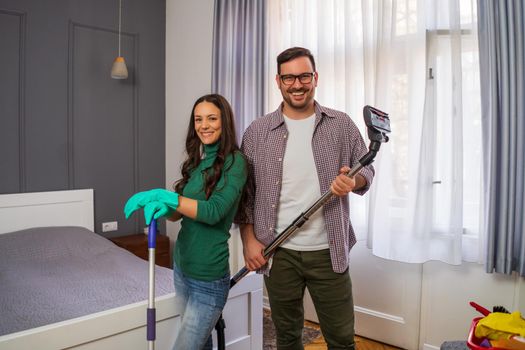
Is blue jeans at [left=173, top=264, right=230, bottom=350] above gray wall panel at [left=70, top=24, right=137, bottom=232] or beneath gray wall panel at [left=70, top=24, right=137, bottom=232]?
beneath

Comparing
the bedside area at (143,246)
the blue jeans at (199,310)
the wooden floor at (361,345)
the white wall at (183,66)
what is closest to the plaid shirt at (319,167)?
the blue jeans at (199,310)

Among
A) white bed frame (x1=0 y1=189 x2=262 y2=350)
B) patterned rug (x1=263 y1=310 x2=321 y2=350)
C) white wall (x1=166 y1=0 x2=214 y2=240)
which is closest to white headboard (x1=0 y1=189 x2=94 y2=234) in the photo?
white bed frame (x1=0 y1=189 x2=262 y2=350)

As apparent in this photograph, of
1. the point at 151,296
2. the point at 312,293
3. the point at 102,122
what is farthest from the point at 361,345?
the point at 102,122

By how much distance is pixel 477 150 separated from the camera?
7.68 feet

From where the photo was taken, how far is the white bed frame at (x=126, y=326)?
4.89 ft

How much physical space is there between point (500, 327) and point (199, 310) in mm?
932

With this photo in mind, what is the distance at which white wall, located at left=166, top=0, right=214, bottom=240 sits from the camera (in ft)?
12.6

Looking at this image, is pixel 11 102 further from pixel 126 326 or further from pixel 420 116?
pixel 420 116

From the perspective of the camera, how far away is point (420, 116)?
247 centimetres

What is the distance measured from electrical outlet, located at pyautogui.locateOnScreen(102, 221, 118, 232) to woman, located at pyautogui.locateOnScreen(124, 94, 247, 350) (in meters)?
2.53

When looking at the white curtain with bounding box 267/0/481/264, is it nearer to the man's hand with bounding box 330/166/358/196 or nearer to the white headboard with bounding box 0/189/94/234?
the man's hand with bounding box 330/166/358/196

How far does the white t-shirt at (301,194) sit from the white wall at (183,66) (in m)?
2.30

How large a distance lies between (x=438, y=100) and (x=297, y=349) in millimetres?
1532

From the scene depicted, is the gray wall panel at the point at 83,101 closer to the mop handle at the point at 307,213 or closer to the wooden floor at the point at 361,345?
the wooden floor at the point at 361,345
